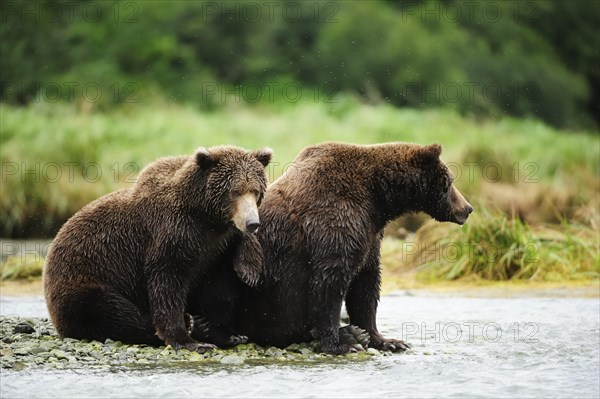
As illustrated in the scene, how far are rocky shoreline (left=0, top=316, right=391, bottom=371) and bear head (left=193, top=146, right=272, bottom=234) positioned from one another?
Answer: 3.32 ft

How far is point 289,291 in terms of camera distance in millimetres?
8102

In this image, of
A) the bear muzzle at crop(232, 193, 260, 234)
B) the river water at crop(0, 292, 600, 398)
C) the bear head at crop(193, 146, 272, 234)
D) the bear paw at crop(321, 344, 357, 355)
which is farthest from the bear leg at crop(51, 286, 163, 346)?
the bear paw at crop(321, 344, 357, 355)

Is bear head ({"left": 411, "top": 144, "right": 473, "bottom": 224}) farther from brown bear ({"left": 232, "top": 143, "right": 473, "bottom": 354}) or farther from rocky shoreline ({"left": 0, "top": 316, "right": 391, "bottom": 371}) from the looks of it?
rocky shoreline ({"left": 0, "top": 316, "right": 391, "bottom": 371})

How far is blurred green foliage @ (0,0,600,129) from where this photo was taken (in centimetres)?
3159

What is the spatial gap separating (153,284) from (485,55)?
113 ft

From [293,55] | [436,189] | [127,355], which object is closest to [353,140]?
[293,55]

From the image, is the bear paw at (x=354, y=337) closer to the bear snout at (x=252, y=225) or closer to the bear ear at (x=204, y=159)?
the bear snout at (x=252, y=225)

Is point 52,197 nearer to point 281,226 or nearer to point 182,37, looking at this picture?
point 281,226

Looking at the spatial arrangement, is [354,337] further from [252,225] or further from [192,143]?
[192,143]

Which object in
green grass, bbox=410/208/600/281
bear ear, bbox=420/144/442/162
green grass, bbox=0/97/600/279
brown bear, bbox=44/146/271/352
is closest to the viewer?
brown bear, bbox=44/146/271/352

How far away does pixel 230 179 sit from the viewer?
7809mm

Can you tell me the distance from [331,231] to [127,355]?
5.73ft

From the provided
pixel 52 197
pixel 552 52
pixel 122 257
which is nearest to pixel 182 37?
pixel 552 52

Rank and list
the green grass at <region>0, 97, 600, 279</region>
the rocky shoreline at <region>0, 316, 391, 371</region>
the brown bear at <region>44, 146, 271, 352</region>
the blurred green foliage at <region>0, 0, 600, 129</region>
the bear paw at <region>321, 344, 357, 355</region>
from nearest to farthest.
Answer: the rocky shoreline at <region>0, 316, 391, 371</region> → the brown bear at <region>44, 146, 271, 352</region> → the bear paw at <region>321, 344, 357, 355</region> → the green grass at <region>0, 97, 600, 279</region> → the blurred green foliage at <region>0, 0, 600, 129</region>
